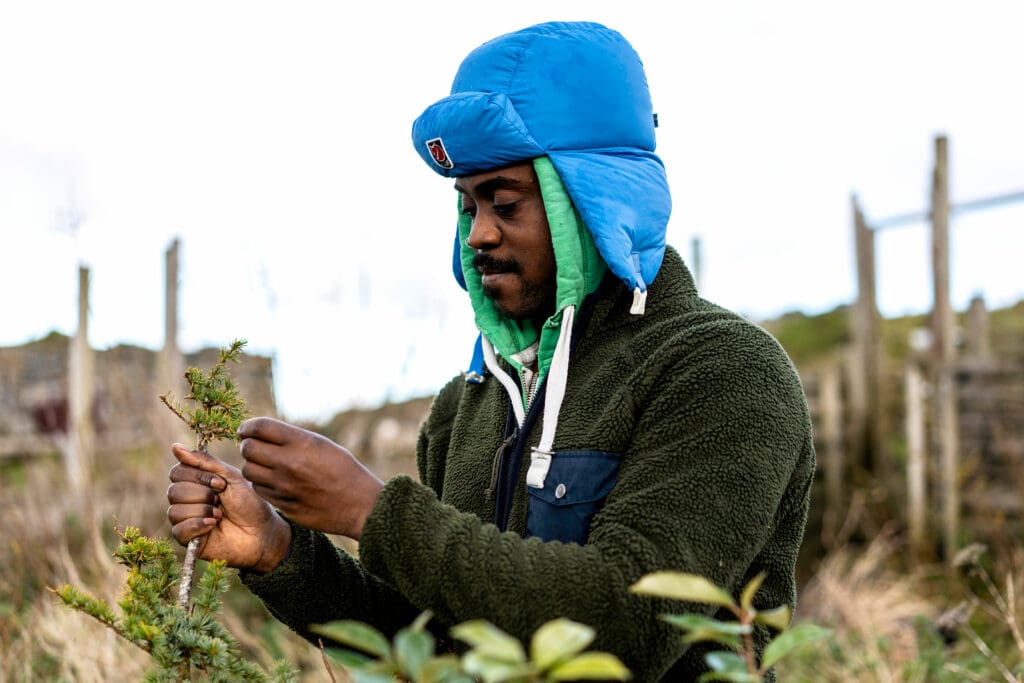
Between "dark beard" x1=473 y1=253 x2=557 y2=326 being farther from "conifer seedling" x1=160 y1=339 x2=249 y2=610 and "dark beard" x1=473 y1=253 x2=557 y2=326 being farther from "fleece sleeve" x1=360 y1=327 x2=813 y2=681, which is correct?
"conifer seedling" x1=160 y1=339 x2=249 y2=610

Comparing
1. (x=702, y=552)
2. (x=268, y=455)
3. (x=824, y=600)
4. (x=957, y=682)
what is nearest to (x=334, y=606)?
(x=268, y=455)

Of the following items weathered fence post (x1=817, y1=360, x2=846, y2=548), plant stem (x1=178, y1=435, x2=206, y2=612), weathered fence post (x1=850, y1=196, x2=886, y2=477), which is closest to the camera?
plant stem (x1=178, y1=435, x2=206, y2=612)

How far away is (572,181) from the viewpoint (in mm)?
1772

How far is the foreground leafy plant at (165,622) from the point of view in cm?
138

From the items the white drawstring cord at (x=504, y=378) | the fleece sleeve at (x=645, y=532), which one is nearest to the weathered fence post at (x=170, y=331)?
the white drawstring cord at (x=504, y=378)

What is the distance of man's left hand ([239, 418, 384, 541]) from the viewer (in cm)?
142

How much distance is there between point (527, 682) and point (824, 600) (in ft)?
20.0

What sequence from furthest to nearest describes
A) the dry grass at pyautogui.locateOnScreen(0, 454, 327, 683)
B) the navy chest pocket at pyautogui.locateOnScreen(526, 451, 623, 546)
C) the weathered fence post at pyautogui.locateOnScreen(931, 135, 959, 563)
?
1. the weathered fence post at pyautogui.locateOnScreen(931, 135, 959, 563)
2. the dry grass at pyautogui.locateOnScreen(0, 454, 327, 683)
3. the navy chest pocket at pyautogui.locateOnScreen(526, 451, 623, 546)

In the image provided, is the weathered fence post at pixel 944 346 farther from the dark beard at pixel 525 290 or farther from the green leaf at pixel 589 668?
the green leaf at pixel 589 668

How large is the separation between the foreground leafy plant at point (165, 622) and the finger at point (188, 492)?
0.10 meters

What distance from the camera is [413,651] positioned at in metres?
0.77

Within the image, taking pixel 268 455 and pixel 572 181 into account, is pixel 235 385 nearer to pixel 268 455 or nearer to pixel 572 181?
pixel 268 455

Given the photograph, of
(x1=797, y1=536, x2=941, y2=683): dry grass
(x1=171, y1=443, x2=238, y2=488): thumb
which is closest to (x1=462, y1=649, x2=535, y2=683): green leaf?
(x1=171, y1=443, x2=238, y2=488): thumb

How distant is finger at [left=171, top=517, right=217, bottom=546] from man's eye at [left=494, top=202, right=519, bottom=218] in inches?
29.4
